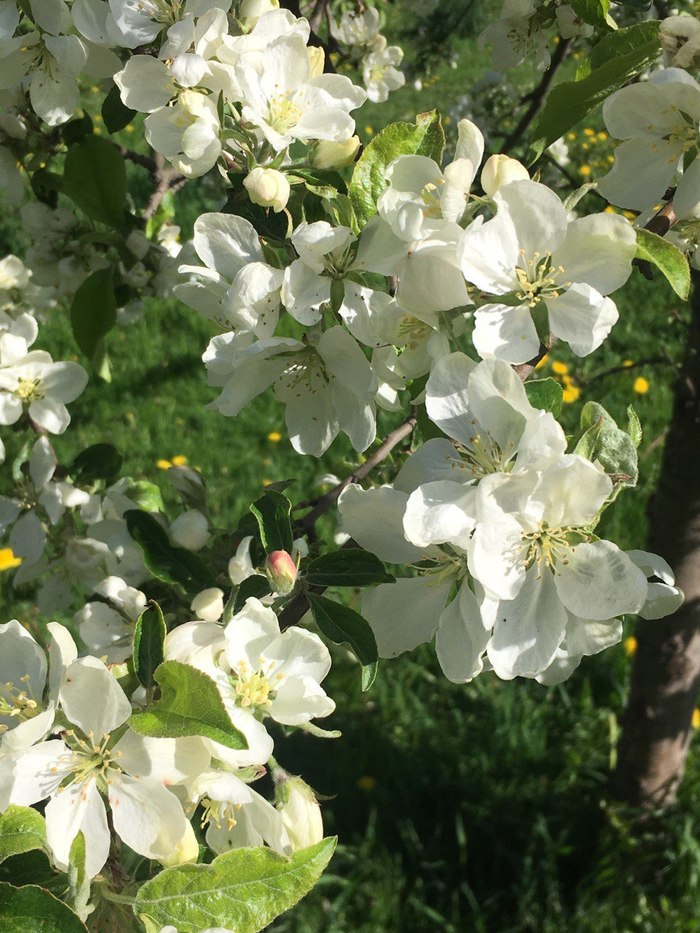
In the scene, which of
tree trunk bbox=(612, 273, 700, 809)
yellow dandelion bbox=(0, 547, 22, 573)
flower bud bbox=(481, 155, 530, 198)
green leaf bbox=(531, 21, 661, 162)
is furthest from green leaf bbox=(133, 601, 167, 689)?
yellow dandelion bbox=(0, 547, 22, 573)

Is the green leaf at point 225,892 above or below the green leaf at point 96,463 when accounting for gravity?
above

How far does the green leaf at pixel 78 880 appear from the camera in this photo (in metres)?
0.77

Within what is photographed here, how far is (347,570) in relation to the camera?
102 centimetres

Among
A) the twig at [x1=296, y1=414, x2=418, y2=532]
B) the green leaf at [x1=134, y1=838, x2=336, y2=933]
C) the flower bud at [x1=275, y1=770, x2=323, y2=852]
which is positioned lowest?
the flower bud at [x1=275, y1=770, x2=323, y2=852]

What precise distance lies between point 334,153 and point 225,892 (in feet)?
2.43

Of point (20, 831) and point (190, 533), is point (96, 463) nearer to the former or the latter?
point (190, 533)

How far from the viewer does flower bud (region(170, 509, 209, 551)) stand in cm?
126

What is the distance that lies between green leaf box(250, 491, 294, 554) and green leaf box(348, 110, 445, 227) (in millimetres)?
301

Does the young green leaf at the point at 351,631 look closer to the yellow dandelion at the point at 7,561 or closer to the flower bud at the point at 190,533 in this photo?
the flower bud at the point at 190,533

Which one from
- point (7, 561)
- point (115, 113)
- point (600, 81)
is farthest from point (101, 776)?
point (7, 561)

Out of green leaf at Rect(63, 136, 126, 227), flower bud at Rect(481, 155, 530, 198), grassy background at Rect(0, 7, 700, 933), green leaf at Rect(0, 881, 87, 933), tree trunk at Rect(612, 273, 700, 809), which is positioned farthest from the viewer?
grassy background at Rect(0, 7, 700, 933)

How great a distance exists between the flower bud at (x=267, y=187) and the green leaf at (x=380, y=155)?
7 cm

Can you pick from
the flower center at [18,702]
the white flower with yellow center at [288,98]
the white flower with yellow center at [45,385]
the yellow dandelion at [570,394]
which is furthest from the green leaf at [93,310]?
the yellow dandelion at [570,394]

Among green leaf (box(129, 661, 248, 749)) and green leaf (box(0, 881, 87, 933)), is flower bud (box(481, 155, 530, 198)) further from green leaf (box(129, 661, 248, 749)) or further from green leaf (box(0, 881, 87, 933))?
green leaf (box(0, 881, 87, 933))
